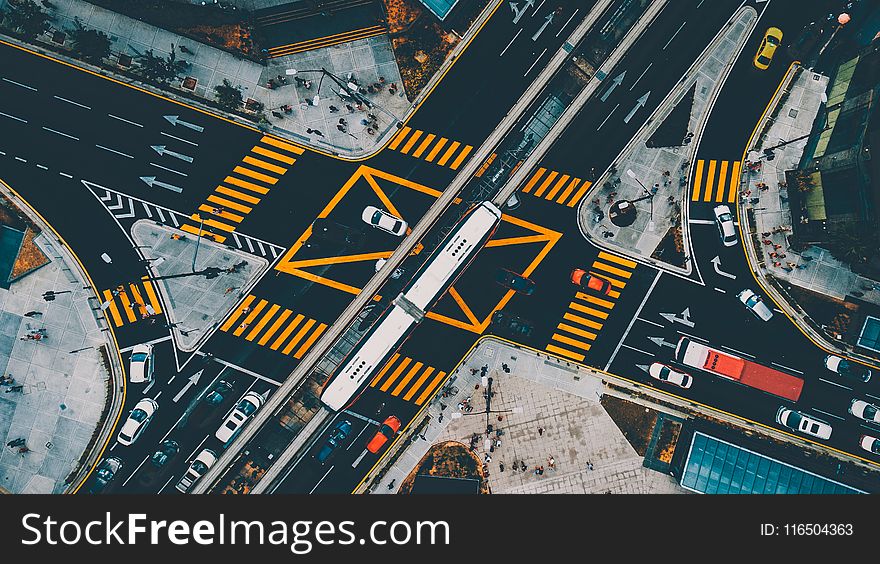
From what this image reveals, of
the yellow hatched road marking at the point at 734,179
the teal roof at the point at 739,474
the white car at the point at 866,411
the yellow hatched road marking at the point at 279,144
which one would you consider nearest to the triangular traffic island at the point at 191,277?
the yellow hatched road marking at the point at 279,144

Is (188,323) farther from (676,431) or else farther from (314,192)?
(676,431)

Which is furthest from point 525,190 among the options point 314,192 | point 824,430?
point 824,430

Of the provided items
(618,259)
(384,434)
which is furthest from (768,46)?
(384,434)

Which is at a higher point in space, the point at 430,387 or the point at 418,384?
the point at 430,387

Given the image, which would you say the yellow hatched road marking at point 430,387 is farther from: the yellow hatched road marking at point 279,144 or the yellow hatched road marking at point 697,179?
the yellow hatched road marking at point 697,179

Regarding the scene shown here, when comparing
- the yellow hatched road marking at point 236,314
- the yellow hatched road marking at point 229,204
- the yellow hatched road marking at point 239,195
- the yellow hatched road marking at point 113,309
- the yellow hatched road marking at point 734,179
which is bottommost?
the yellow hatched road marking at point 113,309

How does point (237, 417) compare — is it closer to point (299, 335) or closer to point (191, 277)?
point (299, 335)

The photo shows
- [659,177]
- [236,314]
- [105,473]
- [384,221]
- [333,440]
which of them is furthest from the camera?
[659,177]
